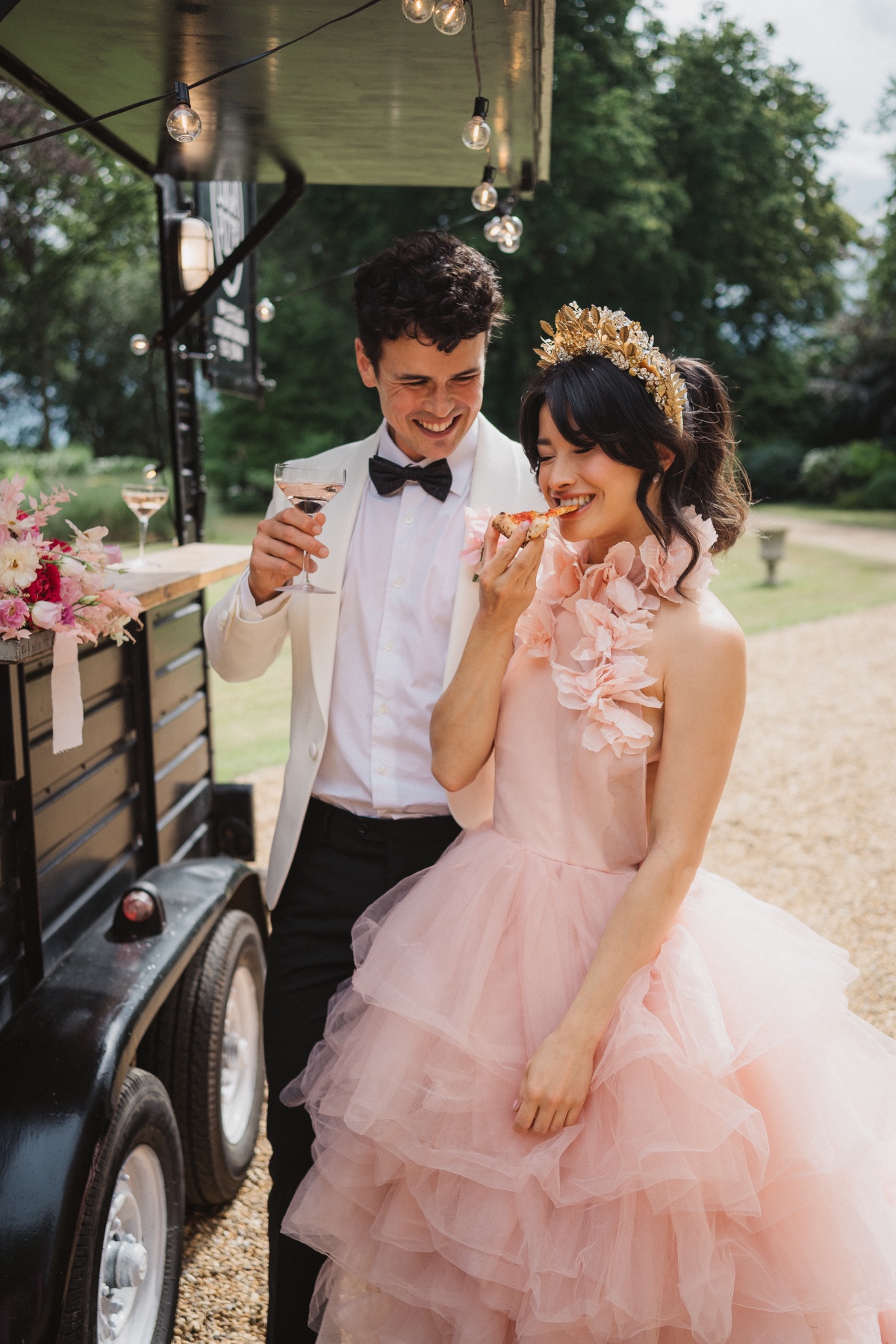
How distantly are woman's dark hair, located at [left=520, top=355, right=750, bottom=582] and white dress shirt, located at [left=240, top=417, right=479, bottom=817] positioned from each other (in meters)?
0.41

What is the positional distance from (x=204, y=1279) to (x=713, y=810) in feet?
7.30

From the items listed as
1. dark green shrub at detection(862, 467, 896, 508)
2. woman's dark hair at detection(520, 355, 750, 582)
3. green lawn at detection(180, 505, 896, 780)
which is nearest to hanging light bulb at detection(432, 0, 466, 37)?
woman's dark hair at detection(520, 355, 750, 582)

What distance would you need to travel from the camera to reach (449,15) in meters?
2.09

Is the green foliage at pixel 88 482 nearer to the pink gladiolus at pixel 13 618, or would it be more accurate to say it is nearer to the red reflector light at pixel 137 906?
the red reflector light at pixel 137 906

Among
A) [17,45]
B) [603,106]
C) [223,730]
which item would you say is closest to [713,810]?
[17,45]

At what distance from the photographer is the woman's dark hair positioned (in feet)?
6.55

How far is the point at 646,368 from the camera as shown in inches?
79.1

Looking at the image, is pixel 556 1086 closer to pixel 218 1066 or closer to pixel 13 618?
pixel 13 618

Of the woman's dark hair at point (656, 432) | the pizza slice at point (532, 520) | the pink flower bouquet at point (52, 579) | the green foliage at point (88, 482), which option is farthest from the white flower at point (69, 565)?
the green foliage at point (88, 482)

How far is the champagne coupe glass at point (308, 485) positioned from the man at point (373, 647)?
0.57ft

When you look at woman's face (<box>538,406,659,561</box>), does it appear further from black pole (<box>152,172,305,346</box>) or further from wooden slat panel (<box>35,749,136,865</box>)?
black pole (<box>152,172,305,346</box>)

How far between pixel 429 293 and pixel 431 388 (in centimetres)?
22

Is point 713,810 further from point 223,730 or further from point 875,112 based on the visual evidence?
point 875,112

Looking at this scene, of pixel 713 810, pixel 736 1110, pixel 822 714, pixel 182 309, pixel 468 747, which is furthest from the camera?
pixel 822 714
